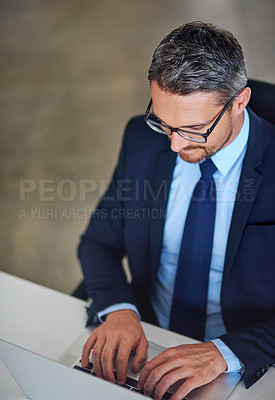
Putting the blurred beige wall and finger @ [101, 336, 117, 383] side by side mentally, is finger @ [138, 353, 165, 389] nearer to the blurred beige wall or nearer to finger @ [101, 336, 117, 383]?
finger @ [101, 336, 117, 383]

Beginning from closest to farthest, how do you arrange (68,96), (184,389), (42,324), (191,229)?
(184,389)
(42,324)
(191,229)
(68,96)

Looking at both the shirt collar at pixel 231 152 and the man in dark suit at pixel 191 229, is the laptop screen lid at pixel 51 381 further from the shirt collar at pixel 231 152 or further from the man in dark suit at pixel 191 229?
the shirt collar at pixel 231 152

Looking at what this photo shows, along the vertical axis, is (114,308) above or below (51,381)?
below

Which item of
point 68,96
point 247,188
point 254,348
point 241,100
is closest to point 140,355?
point 254,348

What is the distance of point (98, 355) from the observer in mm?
1363

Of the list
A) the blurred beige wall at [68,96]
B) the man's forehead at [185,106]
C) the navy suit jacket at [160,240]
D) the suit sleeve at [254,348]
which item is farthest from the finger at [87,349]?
the blurred beige wall at [68,96]

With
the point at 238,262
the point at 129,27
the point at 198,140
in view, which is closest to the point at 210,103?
the point at 198,140

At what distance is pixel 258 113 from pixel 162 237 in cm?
49

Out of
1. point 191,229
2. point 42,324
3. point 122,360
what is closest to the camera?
point 122,360

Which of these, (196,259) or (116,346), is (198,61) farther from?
(116,346)

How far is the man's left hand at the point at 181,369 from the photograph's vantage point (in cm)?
125

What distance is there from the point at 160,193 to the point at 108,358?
554mm

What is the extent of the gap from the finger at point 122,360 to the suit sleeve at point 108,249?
0.78 feet

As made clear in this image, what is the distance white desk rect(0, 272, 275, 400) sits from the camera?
1330mm
